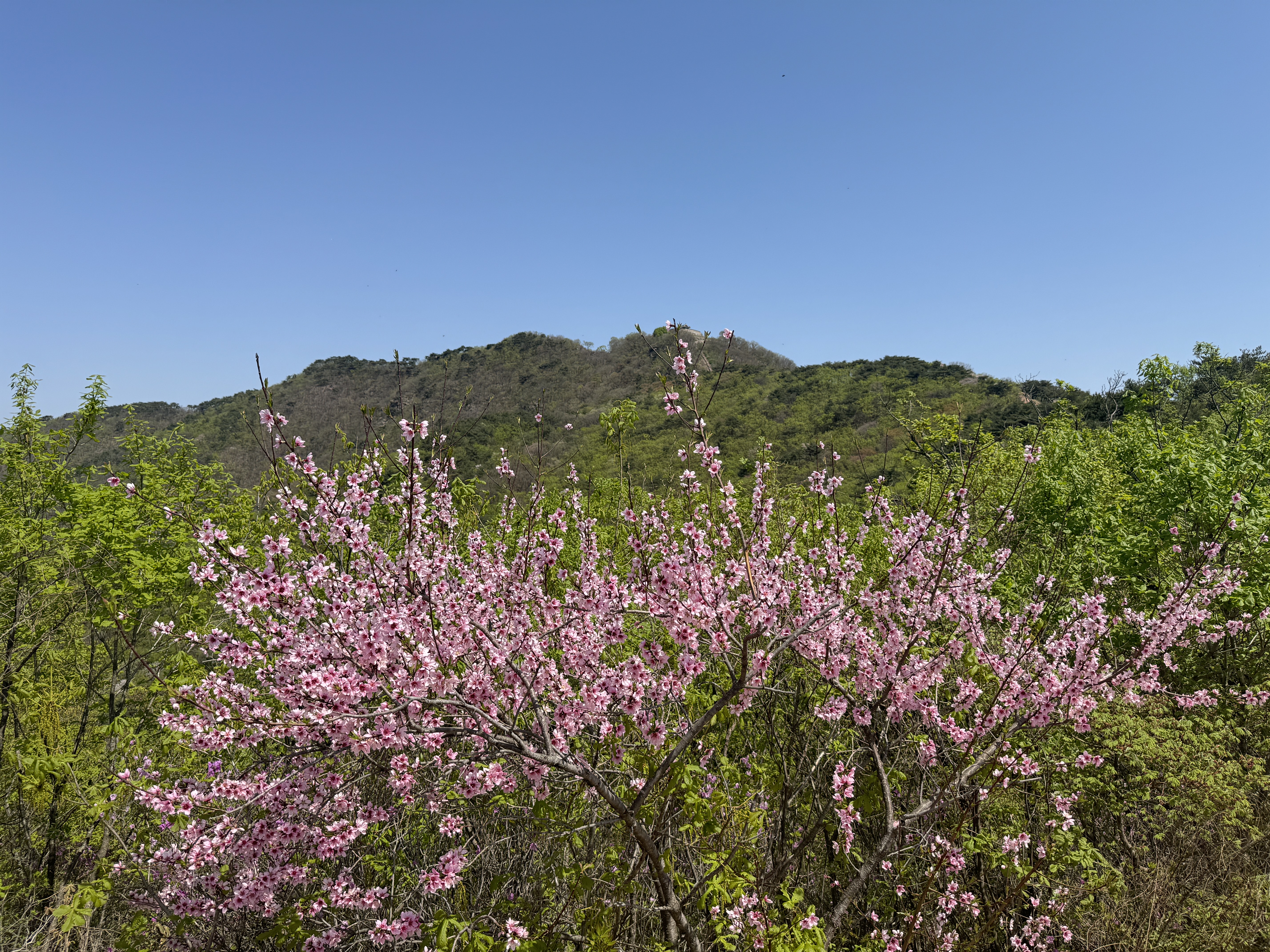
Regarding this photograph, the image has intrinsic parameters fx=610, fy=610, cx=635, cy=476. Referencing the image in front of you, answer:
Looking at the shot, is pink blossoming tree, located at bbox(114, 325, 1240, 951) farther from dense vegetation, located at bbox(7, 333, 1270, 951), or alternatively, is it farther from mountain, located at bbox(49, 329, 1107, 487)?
mountain, located at bbox(49, 329, 1107, 487)

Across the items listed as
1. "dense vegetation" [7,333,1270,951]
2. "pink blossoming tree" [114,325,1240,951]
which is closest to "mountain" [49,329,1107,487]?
"dense vegetation" [7,333,1270,951]

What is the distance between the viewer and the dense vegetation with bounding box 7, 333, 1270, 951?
3488 mm

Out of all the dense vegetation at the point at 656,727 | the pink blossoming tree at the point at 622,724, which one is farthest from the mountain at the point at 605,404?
the pink blossoming tree at the point at 622,724

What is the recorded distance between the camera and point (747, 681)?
11.0 ft

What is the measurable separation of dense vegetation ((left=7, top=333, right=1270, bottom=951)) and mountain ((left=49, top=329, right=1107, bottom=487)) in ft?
14.5

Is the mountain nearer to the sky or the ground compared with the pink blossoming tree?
nearer to the sky

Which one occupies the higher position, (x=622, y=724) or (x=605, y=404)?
(x=605, y=404)

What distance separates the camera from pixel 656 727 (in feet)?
11.0

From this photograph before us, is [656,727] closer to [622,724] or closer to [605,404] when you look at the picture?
[622,724]

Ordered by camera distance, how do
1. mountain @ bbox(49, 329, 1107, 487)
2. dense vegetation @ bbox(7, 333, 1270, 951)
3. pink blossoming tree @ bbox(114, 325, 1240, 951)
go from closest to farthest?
pink blossoming tree @ bbox(114, 325, 1240, 951) < dense vegetation @ bbox(7, 333, 1270, 951) < mountain @ bbox(49, 329, 1107, 487)

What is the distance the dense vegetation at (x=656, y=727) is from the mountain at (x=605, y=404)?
4.42m

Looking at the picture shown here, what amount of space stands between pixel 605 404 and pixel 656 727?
66047 millimetres

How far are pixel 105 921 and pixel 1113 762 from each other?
9889 millimetres

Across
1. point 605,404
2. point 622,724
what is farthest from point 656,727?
point 605,404
